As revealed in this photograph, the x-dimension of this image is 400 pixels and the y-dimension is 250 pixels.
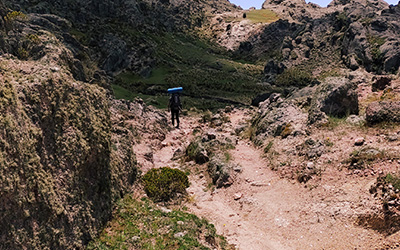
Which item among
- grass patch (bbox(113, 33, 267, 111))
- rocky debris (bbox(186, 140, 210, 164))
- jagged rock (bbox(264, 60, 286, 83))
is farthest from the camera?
jagged rock (bbox(264, 60, 286, 83))

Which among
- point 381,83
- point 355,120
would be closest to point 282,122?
point 355,120

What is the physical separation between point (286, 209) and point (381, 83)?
1841cm

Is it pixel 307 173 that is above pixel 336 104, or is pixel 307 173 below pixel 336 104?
below

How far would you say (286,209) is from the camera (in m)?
14.9

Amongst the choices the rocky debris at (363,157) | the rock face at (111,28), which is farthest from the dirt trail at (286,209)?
the rock face at (111,28)

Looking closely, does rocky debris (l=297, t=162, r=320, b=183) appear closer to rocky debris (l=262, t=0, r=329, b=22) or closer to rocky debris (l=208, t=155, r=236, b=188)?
rocky debris (l=208, t=155, r=236, b=188)

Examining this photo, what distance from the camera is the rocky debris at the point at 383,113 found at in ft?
58.5

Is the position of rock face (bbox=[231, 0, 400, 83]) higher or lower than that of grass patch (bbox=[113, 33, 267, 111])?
higher

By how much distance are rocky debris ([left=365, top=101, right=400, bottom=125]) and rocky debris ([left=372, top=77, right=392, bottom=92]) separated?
9300 mm

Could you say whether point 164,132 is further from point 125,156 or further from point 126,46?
point 126,46

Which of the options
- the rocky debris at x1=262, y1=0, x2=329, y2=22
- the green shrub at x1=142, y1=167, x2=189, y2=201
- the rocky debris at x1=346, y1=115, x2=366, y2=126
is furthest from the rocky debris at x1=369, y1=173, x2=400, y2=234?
the rocky debris at x1=262, y1=0, x2=329, y2=22

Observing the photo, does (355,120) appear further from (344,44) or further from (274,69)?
(274,69)

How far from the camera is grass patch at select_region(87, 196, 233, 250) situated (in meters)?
11.1

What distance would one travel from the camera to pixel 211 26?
153 meters
